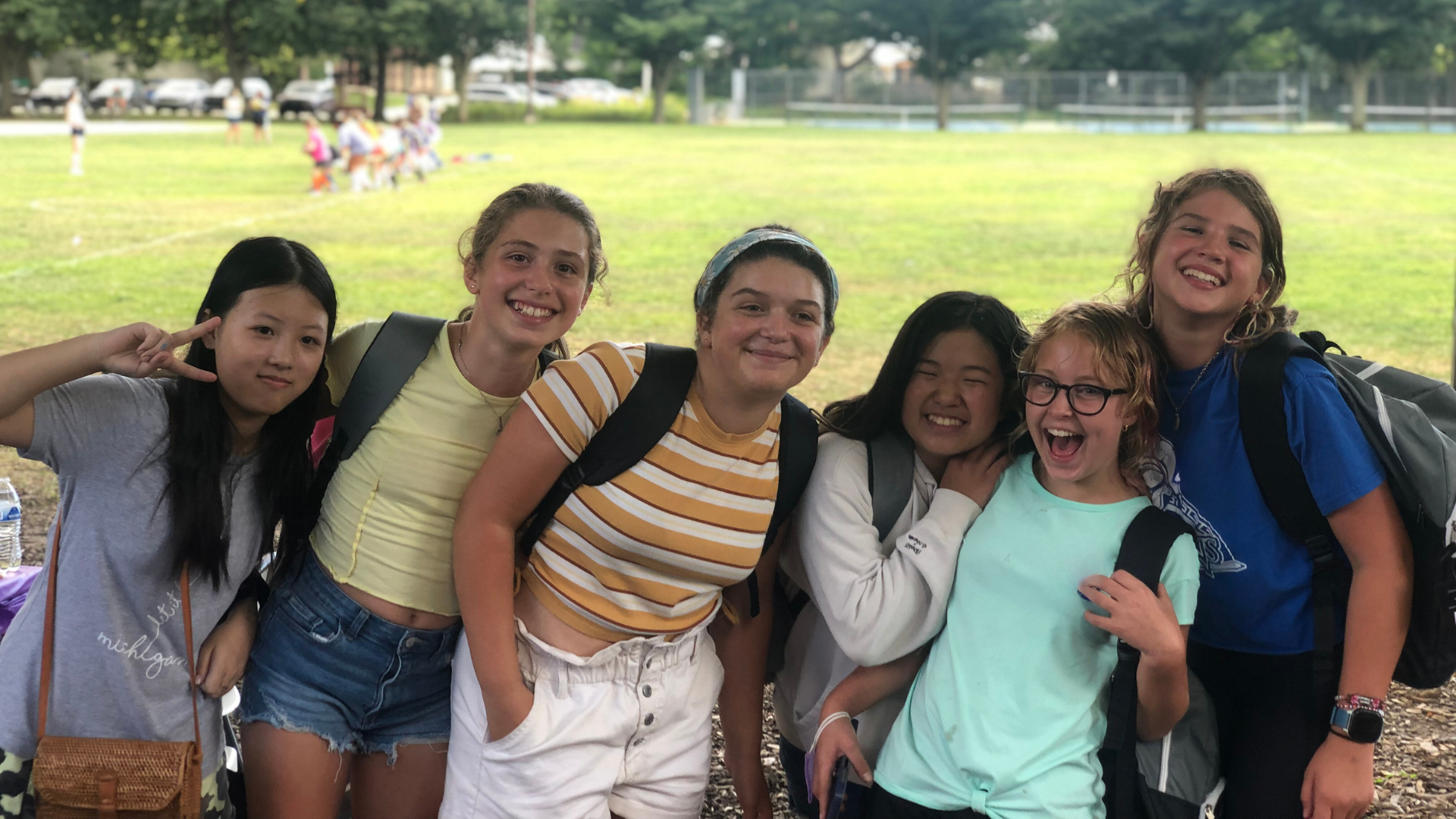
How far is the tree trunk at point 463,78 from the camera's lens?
55.8m

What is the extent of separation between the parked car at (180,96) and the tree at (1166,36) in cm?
3966

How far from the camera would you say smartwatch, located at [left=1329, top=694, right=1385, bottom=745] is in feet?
8.70

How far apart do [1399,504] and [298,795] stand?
98.4 inches

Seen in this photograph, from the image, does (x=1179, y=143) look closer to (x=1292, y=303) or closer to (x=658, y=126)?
(x=658, y=126)

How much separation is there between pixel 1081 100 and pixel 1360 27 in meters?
11.6

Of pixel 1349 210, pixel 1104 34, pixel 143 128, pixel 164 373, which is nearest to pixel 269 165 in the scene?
pixel 143 128

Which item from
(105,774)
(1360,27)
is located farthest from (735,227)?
(1360,27)

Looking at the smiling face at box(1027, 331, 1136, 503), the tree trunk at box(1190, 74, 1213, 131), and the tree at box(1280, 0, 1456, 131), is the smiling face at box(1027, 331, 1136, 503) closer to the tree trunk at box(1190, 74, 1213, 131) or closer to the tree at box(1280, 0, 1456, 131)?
the tree at box(1280, 0, 1456, 131)

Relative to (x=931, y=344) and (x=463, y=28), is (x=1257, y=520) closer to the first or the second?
(x=931, y=344)

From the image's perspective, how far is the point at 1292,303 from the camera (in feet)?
40.9

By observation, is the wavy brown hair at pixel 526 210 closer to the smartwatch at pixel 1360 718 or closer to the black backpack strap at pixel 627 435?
the black backpack strap at pixel 627 435

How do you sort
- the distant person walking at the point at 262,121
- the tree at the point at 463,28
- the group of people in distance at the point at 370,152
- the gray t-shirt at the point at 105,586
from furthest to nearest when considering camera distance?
the tree at the point at 463,28 → the distant person walking at the point at 262,121 → the group of people in distance at the point at 370,152 → the gray t-shirt at the point at 105,586

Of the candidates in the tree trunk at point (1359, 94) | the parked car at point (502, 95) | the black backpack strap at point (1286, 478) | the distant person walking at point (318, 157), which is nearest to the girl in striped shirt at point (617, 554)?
the black backpack strap at point (1286, 478)

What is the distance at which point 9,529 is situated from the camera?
185 inches
